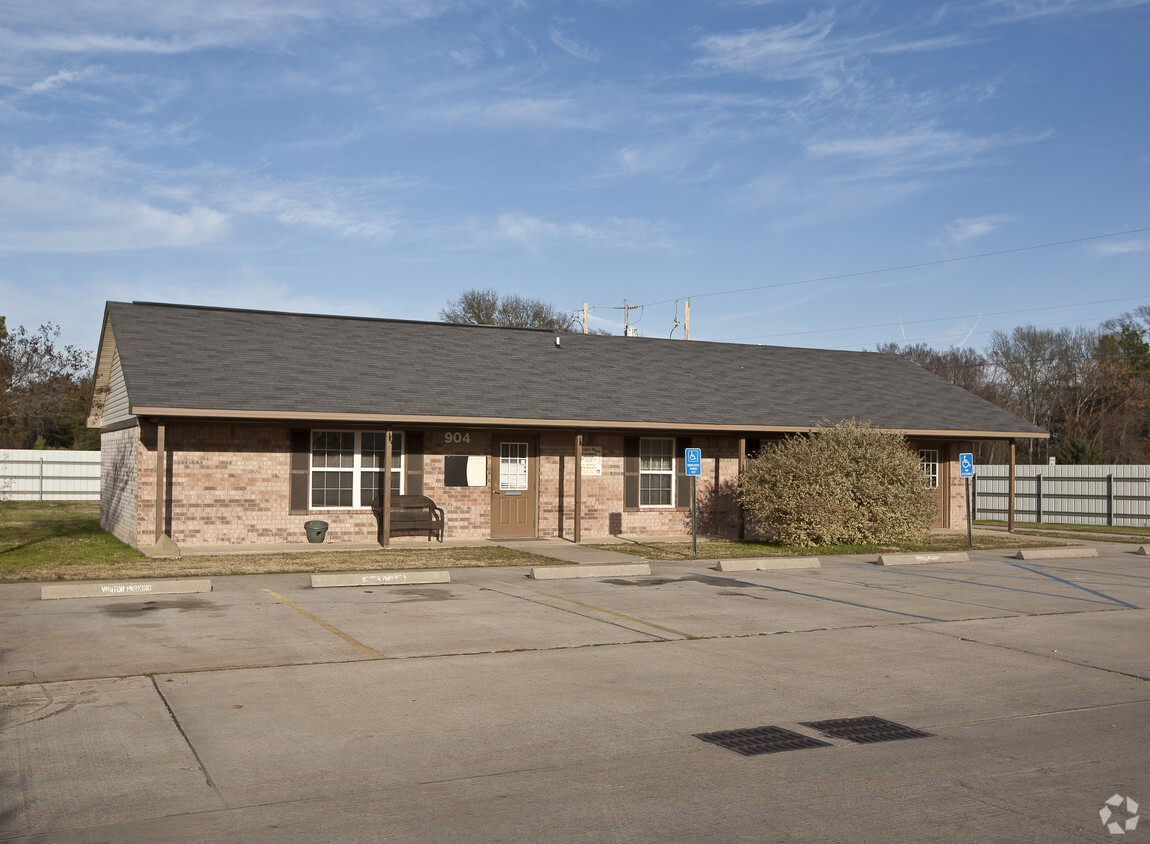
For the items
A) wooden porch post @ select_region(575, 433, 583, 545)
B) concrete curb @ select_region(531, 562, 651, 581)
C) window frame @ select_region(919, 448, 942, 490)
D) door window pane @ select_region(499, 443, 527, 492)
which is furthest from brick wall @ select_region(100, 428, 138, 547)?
window frame @ select_region(919, 448, 942, 490)

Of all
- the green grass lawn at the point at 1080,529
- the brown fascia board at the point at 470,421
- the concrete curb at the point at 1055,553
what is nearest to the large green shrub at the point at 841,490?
the brown fascia board at the point at 470,421

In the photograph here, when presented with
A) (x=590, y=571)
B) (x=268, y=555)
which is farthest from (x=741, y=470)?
(x=268, y=555)

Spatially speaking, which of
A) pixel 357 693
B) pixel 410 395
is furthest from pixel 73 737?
pixel 410 395

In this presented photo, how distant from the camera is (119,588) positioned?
1348 centimetres

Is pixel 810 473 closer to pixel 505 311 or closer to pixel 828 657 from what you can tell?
pixel 828 657

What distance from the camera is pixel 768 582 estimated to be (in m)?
16.1

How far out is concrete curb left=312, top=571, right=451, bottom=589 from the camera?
14.7 meters

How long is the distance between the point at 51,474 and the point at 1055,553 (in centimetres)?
3505

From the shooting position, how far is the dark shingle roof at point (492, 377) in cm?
1986

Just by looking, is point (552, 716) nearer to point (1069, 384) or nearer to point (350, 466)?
point (350, 466)

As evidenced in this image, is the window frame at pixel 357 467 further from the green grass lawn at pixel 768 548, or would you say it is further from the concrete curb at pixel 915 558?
the concrete curb at pixel 915 558

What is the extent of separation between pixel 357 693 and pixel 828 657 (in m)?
4.62

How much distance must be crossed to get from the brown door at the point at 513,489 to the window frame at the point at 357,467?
216cm

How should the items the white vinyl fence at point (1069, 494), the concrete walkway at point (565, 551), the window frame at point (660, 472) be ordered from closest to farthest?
the concrete walkway at point (565, 551) < the window frame at point (660, 472) < the white vinyl fence at point (1069, 494)
